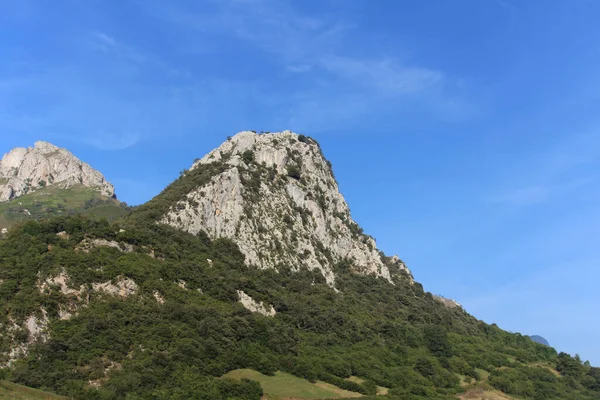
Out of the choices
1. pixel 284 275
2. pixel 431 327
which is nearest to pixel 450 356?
pixel 431 327

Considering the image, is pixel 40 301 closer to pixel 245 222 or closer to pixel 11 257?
pixel 11 257

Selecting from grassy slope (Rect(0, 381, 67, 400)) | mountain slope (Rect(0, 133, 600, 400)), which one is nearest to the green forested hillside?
mountain slope (Rect(0, 133, 600, 400))

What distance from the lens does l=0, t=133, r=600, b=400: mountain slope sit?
67188 mm

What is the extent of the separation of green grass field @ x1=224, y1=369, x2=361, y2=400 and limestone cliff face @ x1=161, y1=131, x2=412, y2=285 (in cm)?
4737

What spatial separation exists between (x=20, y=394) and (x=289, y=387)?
3390 cm

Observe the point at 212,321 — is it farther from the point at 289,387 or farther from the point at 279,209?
the point at 279,209

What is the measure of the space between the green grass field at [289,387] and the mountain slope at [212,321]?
5.53ft

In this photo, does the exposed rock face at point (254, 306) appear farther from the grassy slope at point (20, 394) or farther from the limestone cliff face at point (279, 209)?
the grassy slope at point (20, 394)

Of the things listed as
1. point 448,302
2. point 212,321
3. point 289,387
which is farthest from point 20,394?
point 448,302

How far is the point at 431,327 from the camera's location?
11688 centimetres

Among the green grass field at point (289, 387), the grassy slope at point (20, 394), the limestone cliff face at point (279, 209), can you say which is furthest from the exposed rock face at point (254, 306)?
the grassy slope at point (20, 394)

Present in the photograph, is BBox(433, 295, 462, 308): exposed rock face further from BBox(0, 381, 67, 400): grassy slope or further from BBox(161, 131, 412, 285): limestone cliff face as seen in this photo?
BBox(0, 381, 67, 400): grassy slope

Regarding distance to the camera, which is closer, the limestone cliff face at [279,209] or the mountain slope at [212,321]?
the mountain slope at [212,321]

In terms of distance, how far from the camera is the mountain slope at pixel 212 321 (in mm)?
67188
